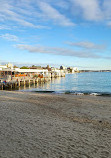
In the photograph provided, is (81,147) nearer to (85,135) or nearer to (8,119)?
(85,135)

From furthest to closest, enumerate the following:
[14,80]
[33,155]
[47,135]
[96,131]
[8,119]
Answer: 1. [14,80]
2. [8,119]
3. [96,131]
4. [47,135]
5. [33,155]

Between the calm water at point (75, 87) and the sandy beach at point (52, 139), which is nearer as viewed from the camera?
the sandy beach at point (52, 139)

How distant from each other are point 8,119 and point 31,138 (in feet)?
10.3

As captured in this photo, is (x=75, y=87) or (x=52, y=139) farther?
(x=75, y=87)

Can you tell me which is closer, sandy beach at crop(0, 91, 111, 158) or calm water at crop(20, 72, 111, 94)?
sandy beach at crop(0, 91, 111, 158)

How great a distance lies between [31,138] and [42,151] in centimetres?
127

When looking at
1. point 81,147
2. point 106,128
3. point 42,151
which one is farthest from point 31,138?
point 106,128

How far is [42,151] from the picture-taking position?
5.67m

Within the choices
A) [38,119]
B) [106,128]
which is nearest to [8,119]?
[38,119]

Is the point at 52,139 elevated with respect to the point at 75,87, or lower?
elevated

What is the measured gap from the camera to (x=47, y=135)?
7.29m

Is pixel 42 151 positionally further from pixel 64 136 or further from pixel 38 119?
pixel 38 119

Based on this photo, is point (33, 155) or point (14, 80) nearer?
point (33, 155)

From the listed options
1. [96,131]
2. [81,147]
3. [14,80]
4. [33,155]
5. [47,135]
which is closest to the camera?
[33,155]
